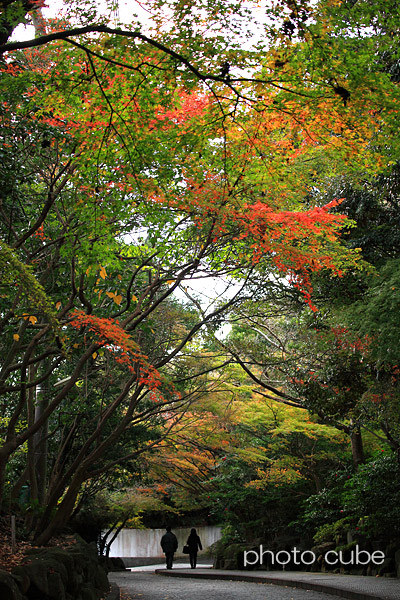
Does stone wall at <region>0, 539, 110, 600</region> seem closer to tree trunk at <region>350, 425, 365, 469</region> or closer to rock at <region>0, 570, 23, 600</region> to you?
rock at <region>0, 570, 23, 600</region>

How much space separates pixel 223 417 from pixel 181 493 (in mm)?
8827

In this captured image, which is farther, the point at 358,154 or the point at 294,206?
the point at 294,206

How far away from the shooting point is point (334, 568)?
17328mm

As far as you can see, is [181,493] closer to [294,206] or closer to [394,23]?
[294,206]

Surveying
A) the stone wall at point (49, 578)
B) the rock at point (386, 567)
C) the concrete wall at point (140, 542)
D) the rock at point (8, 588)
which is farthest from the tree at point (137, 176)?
the concrete wall at point (140, 542)

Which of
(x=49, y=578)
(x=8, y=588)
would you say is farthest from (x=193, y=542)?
(x=8, y=588)

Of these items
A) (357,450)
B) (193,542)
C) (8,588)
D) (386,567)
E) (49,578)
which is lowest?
(193,542)

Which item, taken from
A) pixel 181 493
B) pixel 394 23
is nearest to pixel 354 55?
pixel 394 23

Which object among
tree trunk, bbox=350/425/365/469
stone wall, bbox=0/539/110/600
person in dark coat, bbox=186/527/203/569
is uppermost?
tree trunk, bbox=350/425/365/469

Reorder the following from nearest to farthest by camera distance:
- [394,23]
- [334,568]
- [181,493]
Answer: [394,23] → [334,568] → [181,493]

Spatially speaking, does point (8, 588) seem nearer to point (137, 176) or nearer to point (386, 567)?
point (137, 176)

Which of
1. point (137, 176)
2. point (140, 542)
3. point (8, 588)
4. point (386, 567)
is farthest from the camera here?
point (140, 542)

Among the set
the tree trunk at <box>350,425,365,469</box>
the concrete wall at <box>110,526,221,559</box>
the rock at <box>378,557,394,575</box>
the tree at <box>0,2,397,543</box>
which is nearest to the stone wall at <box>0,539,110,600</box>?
the tree at <box>0,2,397,543</box>

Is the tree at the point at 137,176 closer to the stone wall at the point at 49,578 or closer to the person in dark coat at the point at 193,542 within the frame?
the stone wall at the point at 49,578
